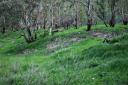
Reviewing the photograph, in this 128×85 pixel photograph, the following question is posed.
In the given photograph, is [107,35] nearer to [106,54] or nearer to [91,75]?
[106,54]

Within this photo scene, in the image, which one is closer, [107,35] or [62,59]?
[62,59]

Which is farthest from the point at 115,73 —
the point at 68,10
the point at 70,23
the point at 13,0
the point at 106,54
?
the point at 68,10

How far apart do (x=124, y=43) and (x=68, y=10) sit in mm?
78705

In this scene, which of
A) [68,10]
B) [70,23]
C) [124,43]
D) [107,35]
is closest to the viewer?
[124,43]

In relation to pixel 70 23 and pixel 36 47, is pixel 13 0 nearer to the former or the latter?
pixel 36 47

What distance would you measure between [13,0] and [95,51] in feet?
108

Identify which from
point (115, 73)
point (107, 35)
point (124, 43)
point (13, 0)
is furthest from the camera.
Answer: point (13, 0)

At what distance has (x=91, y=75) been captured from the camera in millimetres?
→ 18891

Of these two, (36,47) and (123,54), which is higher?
(123,54)

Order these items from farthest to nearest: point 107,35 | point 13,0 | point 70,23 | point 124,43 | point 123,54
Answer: point 70,23
point 13,0
point 107,35
point 124,43
point 123,54

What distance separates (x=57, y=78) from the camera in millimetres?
18766

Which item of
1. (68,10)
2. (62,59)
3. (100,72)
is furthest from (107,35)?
(68,10)

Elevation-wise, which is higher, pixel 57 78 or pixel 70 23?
pixel 57 78

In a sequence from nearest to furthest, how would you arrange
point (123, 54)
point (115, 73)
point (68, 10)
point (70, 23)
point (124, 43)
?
point (115, 73) < point (123, 54) < point (124, 43) < point (70, 23) < point (68, 10)
